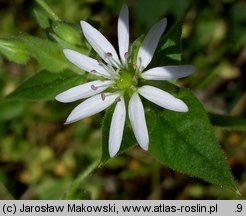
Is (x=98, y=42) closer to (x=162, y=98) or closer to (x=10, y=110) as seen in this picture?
(x=162, y=98)

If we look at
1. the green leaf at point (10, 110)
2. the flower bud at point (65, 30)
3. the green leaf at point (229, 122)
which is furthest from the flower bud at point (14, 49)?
the green leaf at point (10, 110)

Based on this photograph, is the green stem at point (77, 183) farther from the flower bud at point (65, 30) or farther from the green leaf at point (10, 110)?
the green leaf at point (10, 110)

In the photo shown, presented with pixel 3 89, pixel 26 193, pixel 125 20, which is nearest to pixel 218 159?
pixel 125 20

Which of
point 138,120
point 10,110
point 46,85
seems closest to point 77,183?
point 46,85

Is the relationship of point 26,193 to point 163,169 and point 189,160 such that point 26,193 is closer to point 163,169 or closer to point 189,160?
point 163,169

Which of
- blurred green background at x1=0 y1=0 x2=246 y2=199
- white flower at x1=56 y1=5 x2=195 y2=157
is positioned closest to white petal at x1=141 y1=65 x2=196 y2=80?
white flower at x1=56 y1=5 x2=195 y2=157
